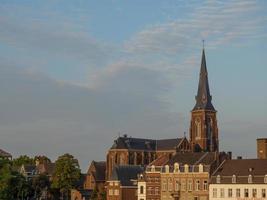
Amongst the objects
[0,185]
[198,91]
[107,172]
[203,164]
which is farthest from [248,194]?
[198,91]

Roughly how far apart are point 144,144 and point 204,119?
16189 mm

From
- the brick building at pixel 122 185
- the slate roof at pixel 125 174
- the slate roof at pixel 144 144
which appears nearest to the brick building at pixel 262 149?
the brick building at pixel 122 185

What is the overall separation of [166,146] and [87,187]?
22815 millimetres

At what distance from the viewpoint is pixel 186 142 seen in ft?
513

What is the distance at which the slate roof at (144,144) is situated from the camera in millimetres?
157038

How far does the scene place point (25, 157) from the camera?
19362 cm

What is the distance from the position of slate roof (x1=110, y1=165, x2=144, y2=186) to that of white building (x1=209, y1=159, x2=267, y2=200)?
26807 millimetres

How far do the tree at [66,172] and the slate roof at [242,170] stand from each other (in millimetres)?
38998

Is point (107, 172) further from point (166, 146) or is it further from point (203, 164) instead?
point (203, 164)

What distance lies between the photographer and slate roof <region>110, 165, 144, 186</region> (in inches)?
4956

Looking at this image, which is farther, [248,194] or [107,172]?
[107,172]

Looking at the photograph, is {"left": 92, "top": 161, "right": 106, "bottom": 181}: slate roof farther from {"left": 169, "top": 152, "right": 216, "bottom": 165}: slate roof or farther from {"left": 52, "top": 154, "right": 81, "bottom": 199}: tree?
{"left": 169, "top": 152, "right": 216, "bottom": 165}: slate roof

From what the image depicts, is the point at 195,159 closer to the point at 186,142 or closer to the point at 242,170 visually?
the point at 242,170

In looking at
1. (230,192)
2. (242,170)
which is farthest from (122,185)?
(242,170)
